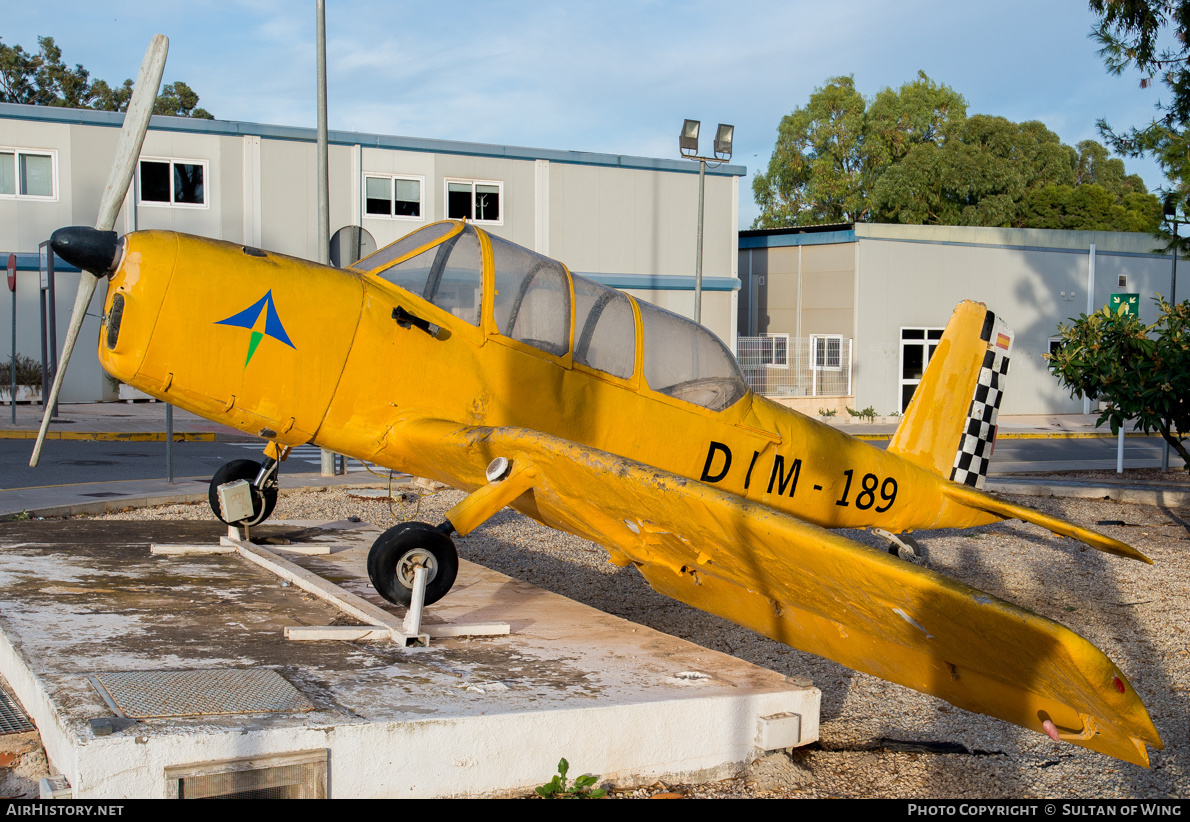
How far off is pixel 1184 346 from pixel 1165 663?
7.98 meters

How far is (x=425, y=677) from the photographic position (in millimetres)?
4074

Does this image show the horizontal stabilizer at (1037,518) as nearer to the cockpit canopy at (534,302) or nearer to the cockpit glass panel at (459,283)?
the cockpit canopy at (534,302)

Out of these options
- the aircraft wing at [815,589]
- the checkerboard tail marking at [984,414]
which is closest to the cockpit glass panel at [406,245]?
the aircraft wing at [815,589]

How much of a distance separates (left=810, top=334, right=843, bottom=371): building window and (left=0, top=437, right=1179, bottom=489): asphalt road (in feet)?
25.2

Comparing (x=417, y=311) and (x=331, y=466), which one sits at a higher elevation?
(x=417, y=311)

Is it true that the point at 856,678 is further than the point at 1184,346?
No

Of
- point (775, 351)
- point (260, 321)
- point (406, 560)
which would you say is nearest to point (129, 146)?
point (260, 321)

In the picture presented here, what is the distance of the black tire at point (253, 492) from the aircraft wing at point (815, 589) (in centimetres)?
216

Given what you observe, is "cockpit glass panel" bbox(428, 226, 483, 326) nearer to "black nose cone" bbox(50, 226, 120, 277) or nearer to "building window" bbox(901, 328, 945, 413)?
"black nose cone" bbox(50, 226, 120, 277)

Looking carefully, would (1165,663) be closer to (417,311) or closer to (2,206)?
(417,311)

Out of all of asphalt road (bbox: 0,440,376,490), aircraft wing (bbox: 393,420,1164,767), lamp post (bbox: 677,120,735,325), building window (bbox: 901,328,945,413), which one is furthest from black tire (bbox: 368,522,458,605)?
building window (bbox: 901,328,945,413)

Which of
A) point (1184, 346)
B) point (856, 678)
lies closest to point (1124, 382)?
point (1184, 346)

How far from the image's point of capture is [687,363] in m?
6.30

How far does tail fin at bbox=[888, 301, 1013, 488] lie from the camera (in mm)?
7645
